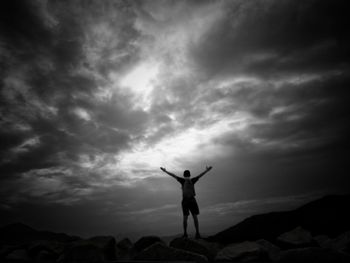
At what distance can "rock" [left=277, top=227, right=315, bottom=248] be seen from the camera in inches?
397

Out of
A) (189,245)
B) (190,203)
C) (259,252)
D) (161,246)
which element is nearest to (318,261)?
(259,252)

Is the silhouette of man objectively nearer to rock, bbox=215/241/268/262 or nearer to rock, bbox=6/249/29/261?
rock, bbox=215/241/268/262

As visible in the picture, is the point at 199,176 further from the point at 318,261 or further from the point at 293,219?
the point at 293,219

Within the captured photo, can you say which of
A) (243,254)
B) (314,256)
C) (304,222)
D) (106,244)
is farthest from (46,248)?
(304,222)

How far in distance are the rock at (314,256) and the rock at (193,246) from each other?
3683 mm

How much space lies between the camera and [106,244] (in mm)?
8883

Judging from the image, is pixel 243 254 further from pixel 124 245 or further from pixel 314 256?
pixel 124 245

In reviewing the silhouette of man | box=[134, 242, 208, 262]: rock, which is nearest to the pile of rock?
box=[134, 242, 208, 262]: rock

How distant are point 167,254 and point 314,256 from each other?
13.1 feet

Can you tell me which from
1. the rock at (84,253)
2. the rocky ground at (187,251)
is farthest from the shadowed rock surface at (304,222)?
the rock at (84,253)

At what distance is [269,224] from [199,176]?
15.8 m

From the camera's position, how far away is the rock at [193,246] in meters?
7.83

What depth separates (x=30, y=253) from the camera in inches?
446

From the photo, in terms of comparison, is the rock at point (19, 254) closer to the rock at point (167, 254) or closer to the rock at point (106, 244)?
the rock at point (106, 244)
